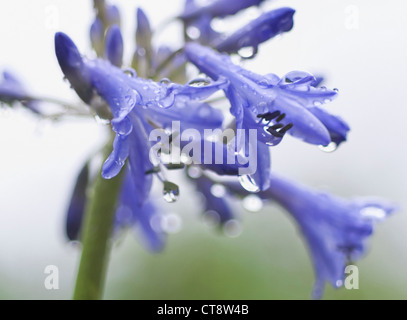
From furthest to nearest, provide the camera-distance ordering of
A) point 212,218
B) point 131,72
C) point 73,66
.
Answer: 1. point 212,218
2. point 131,72
3. point 73,66

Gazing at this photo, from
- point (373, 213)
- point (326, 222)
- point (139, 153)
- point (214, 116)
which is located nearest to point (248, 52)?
point (214, 116)

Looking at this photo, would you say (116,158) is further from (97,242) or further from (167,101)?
(97,242)

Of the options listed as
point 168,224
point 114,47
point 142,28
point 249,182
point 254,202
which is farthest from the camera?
point 168,224

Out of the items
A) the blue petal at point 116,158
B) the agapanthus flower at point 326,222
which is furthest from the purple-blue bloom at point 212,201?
the blue petal at point 116,158

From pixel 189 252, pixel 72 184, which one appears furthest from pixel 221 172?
pixel 189 252

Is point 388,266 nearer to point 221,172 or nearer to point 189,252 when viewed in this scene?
point 189,252
